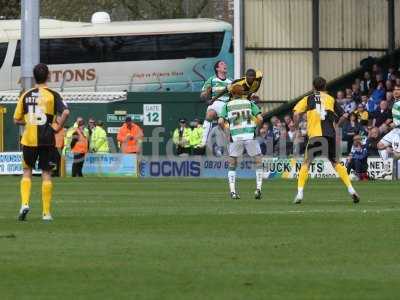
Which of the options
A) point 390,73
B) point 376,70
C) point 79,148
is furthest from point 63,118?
point 376,70

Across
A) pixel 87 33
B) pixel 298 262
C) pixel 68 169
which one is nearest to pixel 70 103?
pixel 68 169

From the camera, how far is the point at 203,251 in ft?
45.9

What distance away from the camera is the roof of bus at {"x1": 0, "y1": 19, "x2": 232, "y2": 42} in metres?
55.3

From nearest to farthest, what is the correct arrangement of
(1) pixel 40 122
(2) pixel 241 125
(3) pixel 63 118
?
1. (3) pixel 63 118
2. (1) pixel 40 122
3. (2) pixel 241 125

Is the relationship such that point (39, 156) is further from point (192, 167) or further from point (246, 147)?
point (192, 167)

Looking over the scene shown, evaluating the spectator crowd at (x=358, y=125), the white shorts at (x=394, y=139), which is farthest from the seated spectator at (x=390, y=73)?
the white shorts at (x=394, y=139)

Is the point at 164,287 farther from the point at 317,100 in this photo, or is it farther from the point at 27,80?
the point at 27,80

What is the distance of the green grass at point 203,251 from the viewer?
447 inches

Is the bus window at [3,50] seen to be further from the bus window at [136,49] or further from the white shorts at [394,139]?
the white shorts at [394,139]

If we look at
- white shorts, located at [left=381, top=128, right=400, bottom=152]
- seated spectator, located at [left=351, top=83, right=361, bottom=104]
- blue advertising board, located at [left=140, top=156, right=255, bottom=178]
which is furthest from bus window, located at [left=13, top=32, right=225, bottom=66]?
white shorts, located at [left=381, top=128, right=400, bottom=152]

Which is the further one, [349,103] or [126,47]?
[126,47]

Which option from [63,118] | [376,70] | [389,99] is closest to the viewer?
[63,118]

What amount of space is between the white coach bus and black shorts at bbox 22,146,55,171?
1452 inches

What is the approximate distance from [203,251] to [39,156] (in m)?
4.44
